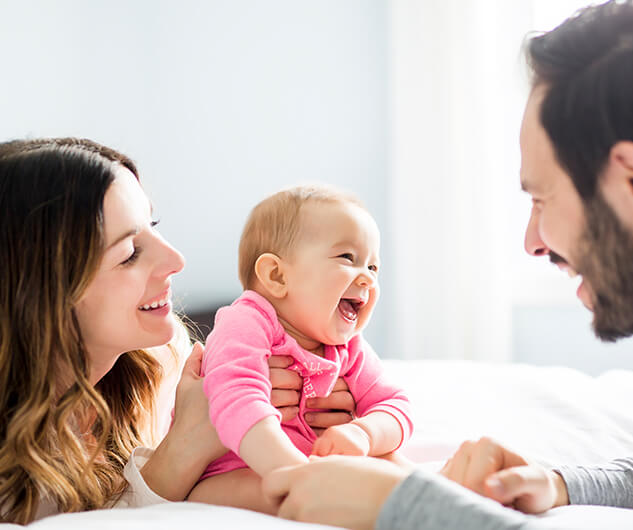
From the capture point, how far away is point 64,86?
2.37m

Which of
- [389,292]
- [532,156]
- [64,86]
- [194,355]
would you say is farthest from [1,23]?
[389,292]

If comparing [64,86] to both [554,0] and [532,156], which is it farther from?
[554,0]

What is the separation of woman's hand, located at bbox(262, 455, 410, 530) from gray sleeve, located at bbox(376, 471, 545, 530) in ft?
0.22

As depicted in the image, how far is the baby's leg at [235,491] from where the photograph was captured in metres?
1.13

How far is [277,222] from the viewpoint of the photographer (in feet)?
4.33

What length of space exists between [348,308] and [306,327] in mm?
86

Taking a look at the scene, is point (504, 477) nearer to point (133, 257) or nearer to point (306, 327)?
point (306, 327)

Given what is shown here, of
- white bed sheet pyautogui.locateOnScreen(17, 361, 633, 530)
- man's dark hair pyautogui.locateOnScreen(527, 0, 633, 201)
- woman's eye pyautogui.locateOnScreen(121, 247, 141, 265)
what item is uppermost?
man's dark hair pyautogui.locateOnScreen(527, 0, 633, 201)

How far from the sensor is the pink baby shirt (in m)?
1.10

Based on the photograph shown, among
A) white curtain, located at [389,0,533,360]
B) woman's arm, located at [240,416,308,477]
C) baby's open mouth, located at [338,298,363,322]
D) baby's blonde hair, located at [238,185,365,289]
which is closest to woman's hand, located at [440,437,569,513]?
woman's arm, located at [240,416,308,477]

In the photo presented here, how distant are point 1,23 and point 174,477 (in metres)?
1.56

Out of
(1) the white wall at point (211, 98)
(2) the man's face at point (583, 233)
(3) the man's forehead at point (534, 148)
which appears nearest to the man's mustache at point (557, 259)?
(2) the man's face at point (583, 233)

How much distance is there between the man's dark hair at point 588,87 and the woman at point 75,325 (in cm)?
60

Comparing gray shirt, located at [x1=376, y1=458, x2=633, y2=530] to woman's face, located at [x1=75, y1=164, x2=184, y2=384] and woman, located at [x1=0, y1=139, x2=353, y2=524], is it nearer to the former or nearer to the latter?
woman, located at [x1=0, y1=139, x2=353, y2=524]
